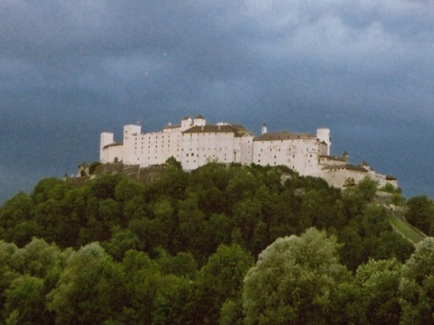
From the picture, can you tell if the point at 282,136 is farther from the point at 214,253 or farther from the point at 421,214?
the point at 214,253

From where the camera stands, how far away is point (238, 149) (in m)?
144

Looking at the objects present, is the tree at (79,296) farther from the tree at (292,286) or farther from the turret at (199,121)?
the turret at (199,121)

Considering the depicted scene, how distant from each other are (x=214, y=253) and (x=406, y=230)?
49.6m

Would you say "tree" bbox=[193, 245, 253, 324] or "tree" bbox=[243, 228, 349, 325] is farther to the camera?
"tree" bbox=[193, 245, 253, 324]

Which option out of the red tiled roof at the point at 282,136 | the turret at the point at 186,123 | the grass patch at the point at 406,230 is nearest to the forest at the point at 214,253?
the grass patch at the point at 406,230

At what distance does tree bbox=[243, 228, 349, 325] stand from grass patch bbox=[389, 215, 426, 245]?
2568 inches

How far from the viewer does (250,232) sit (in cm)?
11250

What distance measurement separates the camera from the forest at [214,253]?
53.2 metres

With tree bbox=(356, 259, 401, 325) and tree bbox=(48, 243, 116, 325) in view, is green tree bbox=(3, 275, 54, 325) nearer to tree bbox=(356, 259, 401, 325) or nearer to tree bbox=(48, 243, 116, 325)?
tree bbox=(48, 243, 116, 325)

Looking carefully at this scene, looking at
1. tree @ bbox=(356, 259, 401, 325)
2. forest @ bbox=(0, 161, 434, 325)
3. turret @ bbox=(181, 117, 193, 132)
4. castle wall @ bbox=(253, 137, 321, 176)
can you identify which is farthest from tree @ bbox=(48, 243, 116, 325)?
turret @ bbox=(181, 117, 193, 132)

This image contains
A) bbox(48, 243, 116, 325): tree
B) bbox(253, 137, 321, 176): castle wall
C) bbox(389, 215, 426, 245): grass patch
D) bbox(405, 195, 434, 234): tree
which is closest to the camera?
bbox(48, 243, 116, 325): tree

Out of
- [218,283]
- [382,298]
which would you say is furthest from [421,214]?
[382,298]

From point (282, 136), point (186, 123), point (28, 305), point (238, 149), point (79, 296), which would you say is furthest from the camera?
point (186, 123)

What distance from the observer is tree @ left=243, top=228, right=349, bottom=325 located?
53.0 m
